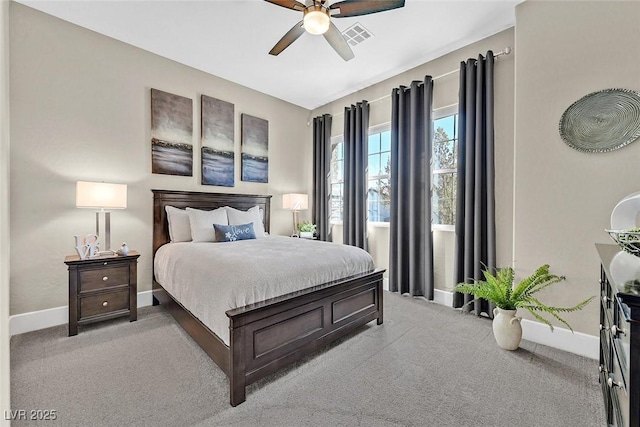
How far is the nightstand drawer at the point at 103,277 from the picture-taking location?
8.59 ft

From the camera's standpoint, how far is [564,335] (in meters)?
2.35

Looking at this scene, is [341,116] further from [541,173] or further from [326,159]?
[541,173]

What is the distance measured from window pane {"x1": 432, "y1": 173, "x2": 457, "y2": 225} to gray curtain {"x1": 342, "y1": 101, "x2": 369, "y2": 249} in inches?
41.4

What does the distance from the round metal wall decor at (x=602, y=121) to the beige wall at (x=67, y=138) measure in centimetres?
418

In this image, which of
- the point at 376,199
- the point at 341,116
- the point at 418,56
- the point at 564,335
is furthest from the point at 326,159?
the point at 564,335

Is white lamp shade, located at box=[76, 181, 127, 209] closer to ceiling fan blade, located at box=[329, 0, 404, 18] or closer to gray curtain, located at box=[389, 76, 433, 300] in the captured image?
ceiling fan blade, located at box=[329, 0, 404, 18]

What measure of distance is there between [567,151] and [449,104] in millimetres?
1407

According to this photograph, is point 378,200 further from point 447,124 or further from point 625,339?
point 625,339

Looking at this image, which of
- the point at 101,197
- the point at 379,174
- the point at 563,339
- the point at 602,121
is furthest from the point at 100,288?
the point at 602,121

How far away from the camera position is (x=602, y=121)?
7.16 feet

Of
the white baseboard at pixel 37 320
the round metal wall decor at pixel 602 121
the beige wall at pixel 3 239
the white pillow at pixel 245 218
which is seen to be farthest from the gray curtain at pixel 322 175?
the beige wall at pixel 3 239

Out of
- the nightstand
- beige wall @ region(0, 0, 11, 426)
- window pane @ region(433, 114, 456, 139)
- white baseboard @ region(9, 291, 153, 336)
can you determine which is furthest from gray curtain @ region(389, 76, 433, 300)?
white baseboard @ region(9, 291, 153, 336)

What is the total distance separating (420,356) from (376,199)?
2.51m

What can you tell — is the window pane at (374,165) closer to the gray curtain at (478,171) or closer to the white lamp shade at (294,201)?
the white lamp shade at (294,201)
